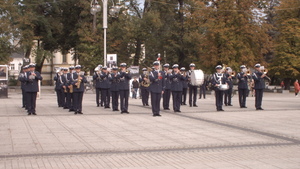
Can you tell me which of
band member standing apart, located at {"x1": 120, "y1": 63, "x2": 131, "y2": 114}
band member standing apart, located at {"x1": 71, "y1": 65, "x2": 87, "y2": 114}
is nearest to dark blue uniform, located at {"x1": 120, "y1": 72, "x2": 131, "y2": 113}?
band member standing apart, located at {"x1": 120, "y1": 63, "x2": 131, "y2": 114}

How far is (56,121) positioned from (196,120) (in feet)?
15.1

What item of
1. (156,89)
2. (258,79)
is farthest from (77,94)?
(258,79)

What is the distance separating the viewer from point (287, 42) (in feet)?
168

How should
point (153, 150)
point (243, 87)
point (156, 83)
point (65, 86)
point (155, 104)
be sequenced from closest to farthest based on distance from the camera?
point (153, 150) → point (155, 104) → point (156, 83) → point (65, 86) → point (243, 87)

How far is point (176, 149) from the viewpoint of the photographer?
397 inches

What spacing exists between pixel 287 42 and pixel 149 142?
43432mm

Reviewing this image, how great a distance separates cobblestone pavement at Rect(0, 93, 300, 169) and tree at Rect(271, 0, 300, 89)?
3543cm

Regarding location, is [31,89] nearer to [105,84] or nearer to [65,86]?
[65,86]

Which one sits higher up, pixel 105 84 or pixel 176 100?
pixel 105 84

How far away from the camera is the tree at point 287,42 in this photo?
5006 cm

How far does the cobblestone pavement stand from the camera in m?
8.66

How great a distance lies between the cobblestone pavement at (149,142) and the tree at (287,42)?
35.4 meters

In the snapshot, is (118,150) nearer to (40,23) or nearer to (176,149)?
(176,149)

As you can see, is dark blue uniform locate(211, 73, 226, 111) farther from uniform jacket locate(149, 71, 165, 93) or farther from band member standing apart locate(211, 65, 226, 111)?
uniform jacket locate(149, 71, 165, 93)
